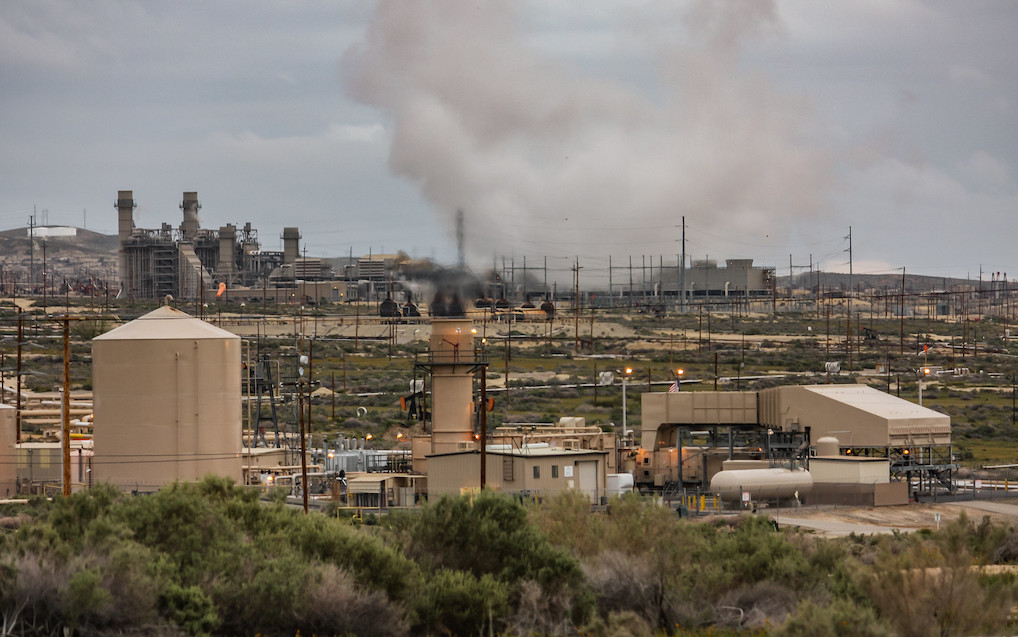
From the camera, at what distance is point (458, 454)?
46.2 metres

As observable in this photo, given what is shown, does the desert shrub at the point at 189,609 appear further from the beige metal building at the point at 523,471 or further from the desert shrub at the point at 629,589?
the beige metal building at the point at 523,471

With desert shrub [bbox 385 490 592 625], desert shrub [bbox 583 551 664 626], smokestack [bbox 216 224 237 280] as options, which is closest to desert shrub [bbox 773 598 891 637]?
desert shrub [bbox 583 551 664 626]

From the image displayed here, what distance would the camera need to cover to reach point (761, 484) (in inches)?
1885

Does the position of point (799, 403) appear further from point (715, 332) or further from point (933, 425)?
point (715, 332)

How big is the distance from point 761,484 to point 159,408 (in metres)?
21.2

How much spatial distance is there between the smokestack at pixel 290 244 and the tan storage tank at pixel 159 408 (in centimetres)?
13446

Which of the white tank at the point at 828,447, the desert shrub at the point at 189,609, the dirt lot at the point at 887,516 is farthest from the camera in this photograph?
the white tank at the point at 828,447

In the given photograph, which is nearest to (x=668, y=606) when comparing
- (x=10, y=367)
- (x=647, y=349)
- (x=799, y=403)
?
(x=799, y=403)

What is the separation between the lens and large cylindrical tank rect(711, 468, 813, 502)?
47.7 meters

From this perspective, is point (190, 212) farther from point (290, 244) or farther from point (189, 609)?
point (189, 609)

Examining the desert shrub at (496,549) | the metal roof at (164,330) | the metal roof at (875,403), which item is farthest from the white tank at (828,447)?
the desert shrub at (496,549)

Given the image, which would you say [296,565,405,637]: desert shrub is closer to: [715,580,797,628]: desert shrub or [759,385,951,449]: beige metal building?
[715,580,797,628]: desert shrub

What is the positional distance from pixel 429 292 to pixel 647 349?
70.4 m

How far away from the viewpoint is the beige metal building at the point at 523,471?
147 feet
